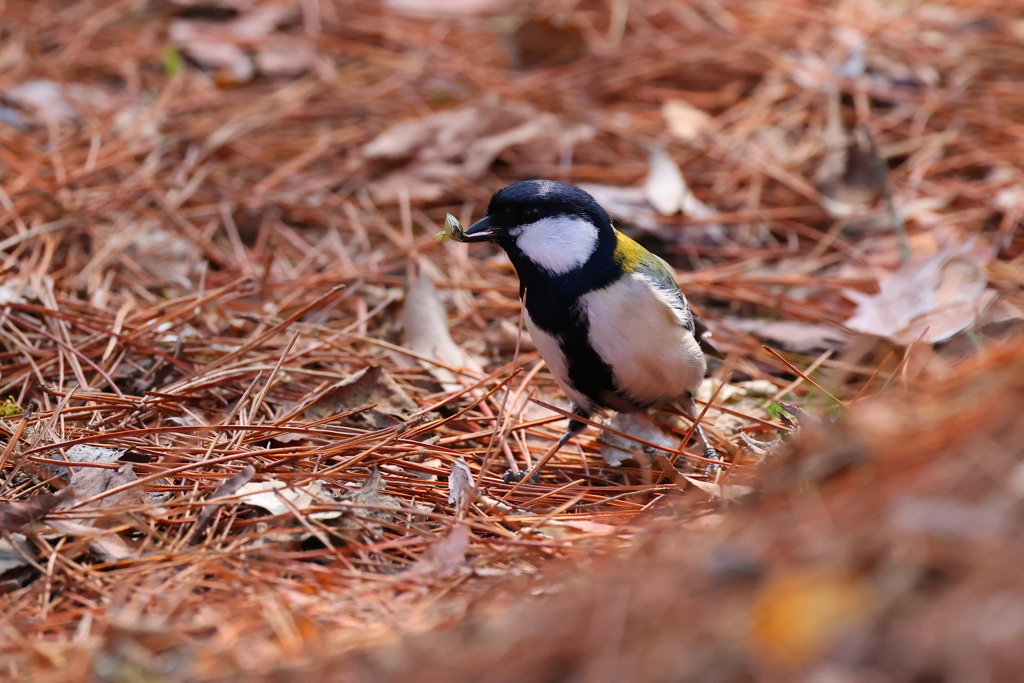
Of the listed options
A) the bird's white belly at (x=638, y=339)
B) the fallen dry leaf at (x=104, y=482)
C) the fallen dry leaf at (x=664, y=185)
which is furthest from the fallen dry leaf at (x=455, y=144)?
the fallen dry leaf at (x=104, y=482)

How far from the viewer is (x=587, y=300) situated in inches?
105

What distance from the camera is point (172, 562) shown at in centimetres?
200

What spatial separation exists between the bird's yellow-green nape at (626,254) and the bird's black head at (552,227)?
0.12 feet

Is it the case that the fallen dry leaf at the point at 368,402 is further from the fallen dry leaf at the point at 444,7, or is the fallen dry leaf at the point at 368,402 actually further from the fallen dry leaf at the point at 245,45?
the fallen dry leaf at the point at 444,7

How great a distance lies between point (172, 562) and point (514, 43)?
165 inches

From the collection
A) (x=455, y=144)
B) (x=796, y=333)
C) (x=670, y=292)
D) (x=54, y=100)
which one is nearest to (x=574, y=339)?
(x=670, y=292)

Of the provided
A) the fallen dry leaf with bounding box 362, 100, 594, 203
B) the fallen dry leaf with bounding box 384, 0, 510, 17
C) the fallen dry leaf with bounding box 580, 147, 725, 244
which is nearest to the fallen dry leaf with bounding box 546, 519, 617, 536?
the fallen dry leaf with bounding box 580, 147, 725, 244

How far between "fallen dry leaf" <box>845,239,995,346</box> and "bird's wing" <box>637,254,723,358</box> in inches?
25.6

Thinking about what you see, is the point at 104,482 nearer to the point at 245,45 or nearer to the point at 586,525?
the point at 586,525

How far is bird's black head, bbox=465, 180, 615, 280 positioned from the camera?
8.95 ft

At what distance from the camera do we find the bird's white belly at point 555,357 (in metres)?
2.74

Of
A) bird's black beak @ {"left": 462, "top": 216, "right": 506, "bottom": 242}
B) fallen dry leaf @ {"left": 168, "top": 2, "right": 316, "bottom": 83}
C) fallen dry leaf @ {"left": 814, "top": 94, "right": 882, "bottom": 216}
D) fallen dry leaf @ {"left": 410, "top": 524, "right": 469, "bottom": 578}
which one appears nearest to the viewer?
fallen dry leaf @ {"left": 410, "top": 524, "right": 469, "bottom": 578}

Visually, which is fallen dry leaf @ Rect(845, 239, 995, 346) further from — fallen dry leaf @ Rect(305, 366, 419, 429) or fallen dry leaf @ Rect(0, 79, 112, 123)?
fallen dry leaf @ Rect(0, 79, 112, 123)

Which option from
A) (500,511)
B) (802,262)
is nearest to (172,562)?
(500,511)
